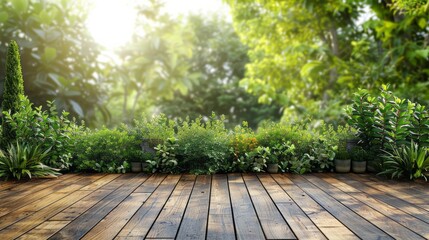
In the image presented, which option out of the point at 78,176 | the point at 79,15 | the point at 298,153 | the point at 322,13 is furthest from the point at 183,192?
the point at 79,15

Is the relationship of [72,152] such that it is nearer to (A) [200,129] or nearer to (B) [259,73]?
(A) [200,129]

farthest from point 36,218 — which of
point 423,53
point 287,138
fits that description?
point 423,53

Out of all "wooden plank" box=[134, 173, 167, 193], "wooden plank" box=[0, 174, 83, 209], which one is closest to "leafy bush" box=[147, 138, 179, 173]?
"wooden plank" box=[134, 173, 167, 193]

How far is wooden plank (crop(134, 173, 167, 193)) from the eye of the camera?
3719 mm

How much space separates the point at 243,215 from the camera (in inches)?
104

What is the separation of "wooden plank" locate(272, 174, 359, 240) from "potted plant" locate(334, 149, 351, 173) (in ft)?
4.30

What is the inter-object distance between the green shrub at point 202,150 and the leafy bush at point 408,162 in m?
2.08

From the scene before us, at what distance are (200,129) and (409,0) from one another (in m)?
3.27

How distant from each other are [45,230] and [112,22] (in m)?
13.9

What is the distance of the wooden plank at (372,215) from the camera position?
2.22 meters

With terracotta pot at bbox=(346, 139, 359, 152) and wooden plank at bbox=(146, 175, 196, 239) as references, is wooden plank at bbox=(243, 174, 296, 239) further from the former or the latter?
terracotta pot at bbox=(346, 139, 359, 152)

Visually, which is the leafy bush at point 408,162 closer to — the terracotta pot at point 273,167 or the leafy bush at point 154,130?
the terracotta pot at point 273,167

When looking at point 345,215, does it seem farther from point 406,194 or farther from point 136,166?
point 136,166

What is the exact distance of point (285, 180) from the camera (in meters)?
4.35
